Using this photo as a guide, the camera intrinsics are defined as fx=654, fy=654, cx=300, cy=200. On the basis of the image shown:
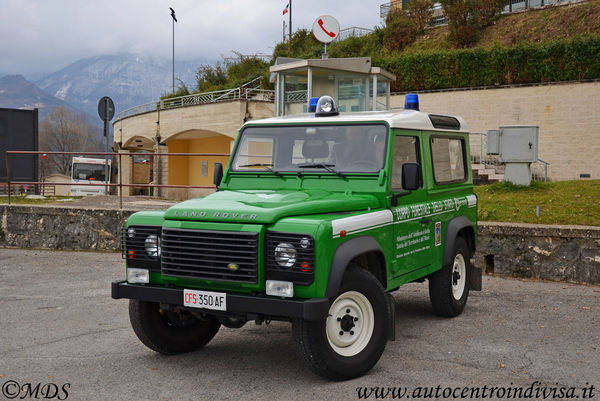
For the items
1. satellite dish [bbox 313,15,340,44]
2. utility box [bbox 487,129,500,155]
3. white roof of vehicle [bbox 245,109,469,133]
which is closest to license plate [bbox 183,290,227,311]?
white roof of vehicle [bbox 245,109,469,133]

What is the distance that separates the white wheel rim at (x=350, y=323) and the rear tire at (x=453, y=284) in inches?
88.7

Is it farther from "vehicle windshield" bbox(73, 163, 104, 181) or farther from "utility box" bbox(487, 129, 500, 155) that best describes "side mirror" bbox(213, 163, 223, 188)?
"vehicle windshield" bbox(73, 163, 104, 181)

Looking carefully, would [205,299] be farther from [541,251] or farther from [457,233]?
[541,251]

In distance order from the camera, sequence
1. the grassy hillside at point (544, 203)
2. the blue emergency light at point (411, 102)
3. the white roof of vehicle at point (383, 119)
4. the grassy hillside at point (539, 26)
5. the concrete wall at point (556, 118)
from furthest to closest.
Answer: the grassy hillside at point (539, 26)
the concrete wall at point (556, 118)
the grassy hillside at point (544, 203)
the blue emergency light at point (411, 102)
the white roof of vehicle at point (383, 119)

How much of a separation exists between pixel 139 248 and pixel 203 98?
35650 mm

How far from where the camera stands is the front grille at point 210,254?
491cm

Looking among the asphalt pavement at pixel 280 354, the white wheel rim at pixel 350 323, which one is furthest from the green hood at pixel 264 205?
the asphalt pavement at pixel 280 354

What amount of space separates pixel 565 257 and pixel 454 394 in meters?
5.78

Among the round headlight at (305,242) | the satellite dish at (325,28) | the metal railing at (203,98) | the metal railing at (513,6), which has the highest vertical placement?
the metal railing at (513,6)

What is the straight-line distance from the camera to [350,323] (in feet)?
17.0

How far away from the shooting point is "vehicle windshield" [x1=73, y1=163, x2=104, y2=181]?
37812 mm

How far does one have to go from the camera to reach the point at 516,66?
29484 millimetres

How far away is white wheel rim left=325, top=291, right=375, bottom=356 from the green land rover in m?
0.01

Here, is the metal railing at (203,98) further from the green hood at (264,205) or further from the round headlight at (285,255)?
the round headlight at (285,255)
